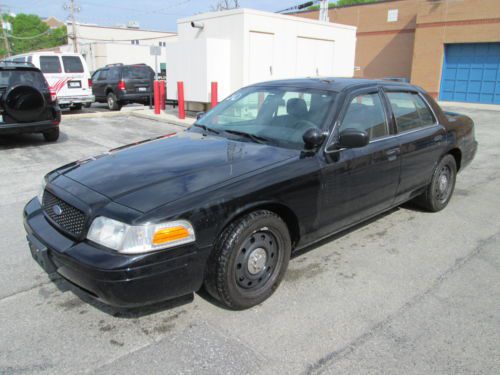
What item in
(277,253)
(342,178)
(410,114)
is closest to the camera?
(277,253)

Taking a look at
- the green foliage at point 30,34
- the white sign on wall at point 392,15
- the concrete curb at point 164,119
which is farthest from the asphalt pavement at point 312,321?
the green foliage at point 30,34

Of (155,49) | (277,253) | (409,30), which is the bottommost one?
(277,253)

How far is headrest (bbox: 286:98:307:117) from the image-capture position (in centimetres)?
391

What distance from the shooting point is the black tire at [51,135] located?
31.3ft

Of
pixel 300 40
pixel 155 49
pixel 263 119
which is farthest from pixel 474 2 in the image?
pixel 263 119

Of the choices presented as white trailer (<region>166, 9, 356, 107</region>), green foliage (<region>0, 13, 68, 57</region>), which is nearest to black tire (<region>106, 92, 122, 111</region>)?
white trailer (<region>166, 9, 356, 107</region>)

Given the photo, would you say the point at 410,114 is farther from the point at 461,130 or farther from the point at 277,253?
the point at 277,253

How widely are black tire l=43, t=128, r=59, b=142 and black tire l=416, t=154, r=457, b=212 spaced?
309 inches

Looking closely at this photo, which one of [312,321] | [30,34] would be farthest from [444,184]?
[30,34]

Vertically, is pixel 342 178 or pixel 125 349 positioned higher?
pixel 342 178

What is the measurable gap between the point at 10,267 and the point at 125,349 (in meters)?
1.76

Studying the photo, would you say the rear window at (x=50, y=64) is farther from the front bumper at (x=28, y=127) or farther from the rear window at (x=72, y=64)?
the front bumper at (x=28, y=127)

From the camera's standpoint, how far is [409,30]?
2662 cm

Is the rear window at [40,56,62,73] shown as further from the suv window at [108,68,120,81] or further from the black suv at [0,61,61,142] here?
the black suv at [0,61,61,142]
